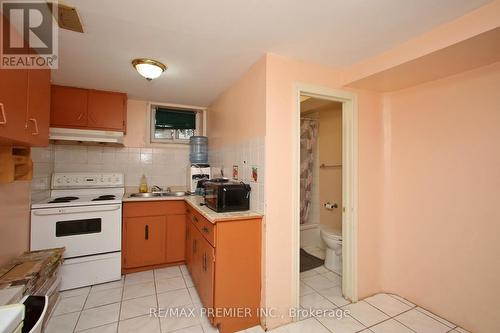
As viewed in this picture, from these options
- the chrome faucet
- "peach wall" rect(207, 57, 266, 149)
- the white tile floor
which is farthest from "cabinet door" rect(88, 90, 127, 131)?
the white tile floor

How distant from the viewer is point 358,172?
2.18 m

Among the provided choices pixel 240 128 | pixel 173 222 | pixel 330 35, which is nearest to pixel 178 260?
pixel 173 222

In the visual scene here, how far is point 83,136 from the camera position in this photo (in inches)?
104

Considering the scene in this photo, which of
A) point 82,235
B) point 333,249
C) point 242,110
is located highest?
point 242,110

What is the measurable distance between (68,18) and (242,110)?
1436 millimetres

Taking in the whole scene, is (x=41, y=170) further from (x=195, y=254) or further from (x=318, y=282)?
(x=318, y=282)

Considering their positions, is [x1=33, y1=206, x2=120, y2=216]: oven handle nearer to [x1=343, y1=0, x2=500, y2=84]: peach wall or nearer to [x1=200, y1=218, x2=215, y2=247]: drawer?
[x1=200, y1=218, x2=215, y2=247]: drawer

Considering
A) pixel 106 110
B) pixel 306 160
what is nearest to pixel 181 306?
pixel 106 110

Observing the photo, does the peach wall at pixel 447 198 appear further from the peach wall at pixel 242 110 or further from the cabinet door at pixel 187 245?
the cabinet door at pixel 187 245

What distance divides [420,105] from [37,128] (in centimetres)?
320

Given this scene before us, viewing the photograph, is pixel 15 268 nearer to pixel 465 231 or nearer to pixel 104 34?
pixel 104 34

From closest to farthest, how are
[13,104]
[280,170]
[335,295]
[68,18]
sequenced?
[13,104], [68,18], [280,170], [335,295]

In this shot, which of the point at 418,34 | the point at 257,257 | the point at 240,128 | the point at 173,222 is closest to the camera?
the point at 418,34

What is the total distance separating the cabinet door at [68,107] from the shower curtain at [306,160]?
300 centimetres
